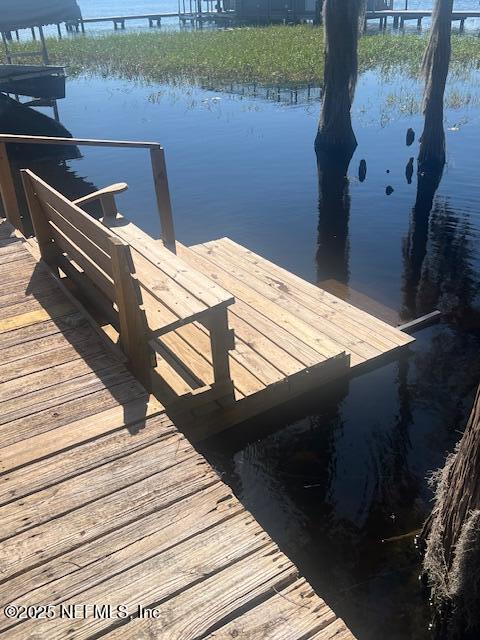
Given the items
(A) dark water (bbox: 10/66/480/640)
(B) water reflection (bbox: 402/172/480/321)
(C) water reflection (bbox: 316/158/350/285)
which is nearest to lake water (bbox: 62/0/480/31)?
(A) dark water (bbox: 10/66/480/640)

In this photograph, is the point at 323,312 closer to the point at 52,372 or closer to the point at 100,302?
the point at 100,302

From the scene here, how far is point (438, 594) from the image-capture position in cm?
403

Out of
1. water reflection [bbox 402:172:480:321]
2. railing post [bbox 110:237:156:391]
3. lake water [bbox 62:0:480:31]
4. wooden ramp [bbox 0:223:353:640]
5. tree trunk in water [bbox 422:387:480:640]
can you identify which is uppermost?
lake water [bbox 62:0:480:31]

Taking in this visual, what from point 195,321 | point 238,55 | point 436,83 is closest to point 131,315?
point 195,321

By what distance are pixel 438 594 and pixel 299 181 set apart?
13314 millimetres

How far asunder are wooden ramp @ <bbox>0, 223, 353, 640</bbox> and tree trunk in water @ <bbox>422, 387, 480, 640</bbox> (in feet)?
4.03

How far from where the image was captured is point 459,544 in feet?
11.6

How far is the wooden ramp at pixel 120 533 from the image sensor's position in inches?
108

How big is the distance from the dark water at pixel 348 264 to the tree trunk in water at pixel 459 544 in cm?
34

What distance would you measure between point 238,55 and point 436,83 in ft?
67.5

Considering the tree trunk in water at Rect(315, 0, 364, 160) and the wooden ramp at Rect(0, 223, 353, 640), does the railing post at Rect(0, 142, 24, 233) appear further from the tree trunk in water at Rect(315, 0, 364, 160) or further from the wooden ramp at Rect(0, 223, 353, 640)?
the tree trunk in water at Rect(315, 0, 364, 160)

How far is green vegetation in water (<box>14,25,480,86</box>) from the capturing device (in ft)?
97.2

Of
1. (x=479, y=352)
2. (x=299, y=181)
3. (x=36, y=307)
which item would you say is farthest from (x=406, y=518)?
(x=299, y=181)

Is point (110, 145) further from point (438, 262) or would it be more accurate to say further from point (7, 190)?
point (438, 262)
